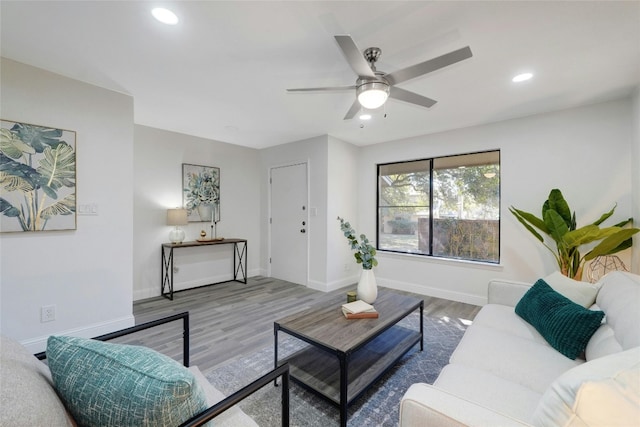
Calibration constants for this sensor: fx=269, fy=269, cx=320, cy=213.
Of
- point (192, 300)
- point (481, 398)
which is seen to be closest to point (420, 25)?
point (481, 398)

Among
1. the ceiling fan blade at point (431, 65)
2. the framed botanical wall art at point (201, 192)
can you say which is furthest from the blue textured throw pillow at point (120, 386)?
the framed botanical wall art at point (201, 192)

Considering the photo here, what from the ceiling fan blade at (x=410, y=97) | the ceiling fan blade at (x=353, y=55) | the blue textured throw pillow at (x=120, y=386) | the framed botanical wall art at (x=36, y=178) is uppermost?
the ceiling fan blade at (x=353, y=55)

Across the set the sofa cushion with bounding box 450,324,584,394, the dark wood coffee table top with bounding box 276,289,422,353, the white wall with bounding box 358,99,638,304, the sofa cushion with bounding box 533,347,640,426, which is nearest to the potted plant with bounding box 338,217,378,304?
the dark wood coffee table top with bounding box 276,289,422,353

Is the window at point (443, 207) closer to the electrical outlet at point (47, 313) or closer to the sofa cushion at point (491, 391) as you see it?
the sofa cushion at point (491, 391)

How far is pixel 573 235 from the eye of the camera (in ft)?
8.42

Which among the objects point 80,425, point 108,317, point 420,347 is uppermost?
point 80,425

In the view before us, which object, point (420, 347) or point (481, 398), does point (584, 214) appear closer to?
point (420, 347)

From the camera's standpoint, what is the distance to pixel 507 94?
2729mm

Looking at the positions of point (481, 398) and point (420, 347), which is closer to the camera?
point (481, 398)

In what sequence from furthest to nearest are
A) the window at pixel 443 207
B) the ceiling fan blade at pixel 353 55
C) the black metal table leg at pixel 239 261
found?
1. the black metal table leg at pixel 239 261
2. the window at pixel 443 207
3. the ceiling fan blade at pixel 353 55

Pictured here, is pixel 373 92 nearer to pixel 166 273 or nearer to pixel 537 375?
pixel 537 375

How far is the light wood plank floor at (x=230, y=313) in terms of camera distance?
2.44 meters

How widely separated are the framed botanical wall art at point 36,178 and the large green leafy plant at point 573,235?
4501mm

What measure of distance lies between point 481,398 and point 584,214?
9.90ft
